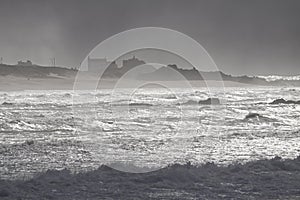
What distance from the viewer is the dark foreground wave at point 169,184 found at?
26.8 ft

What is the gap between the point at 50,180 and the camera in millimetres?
9125

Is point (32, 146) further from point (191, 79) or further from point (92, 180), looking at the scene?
point (191, 79)

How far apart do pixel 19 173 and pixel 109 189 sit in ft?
8.96

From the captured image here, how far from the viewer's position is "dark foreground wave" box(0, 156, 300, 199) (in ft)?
26.8

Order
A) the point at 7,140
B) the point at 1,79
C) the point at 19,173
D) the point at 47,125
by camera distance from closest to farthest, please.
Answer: the point at 19,173 → the point at 7,140 → the point at 47,125 → the point at 1,79

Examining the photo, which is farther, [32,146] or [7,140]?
[7,140]

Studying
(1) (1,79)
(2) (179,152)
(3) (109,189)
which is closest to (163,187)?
(3) (109,189)

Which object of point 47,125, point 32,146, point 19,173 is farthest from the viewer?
point 47,125

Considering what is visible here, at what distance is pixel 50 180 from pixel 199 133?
1262 centimetres

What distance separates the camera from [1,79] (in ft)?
344

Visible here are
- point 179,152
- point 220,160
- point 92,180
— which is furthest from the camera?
point 179,152

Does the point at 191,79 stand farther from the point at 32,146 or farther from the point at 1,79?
the point at 32,146

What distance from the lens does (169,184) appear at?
29.8 ft

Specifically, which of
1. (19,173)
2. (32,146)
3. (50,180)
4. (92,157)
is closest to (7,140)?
(32,146)
